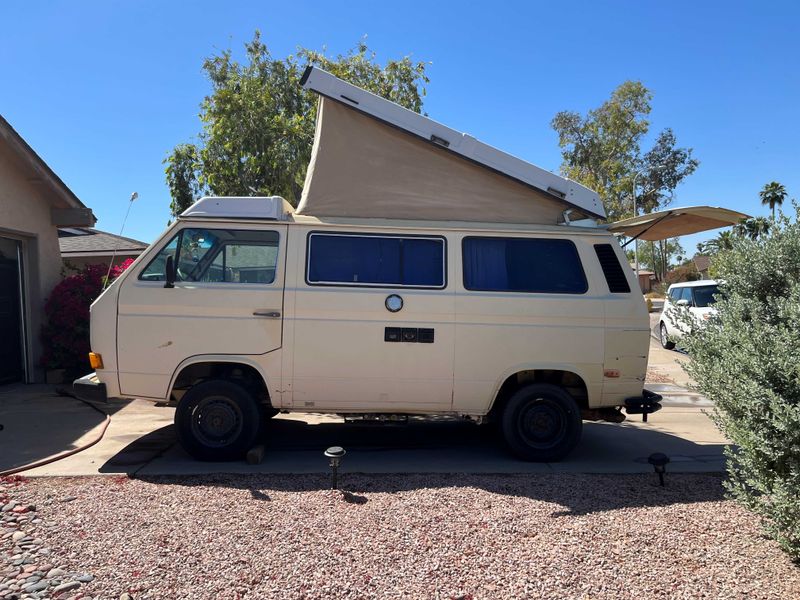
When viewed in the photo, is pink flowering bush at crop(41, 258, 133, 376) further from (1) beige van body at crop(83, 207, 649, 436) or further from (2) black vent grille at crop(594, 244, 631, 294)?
(2) black vent grille at crop(594, 244, 631, 294)

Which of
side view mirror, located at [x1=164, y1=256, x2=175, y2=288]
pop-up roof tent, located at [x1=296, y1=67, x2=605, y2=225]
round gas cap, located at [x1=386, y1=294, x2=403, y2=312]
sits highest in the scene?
pop-up roof tent, located at [x1=296, y1=67, x2=605, y2=225]

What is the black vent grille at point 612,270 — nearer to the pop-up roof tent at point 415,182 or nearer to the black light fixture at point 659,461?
the pop-up roof tent at point 415,182

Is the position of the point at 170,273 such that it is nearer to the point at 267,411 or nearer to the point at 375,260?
the point at 267,411

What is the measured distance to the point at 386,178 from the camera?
567cm

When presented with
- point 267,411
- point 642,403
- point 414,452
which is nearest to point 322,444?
point 267,411

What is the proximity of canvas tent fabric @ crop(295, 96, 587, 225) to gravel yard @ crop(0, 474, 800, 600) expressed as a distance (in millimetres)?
2598

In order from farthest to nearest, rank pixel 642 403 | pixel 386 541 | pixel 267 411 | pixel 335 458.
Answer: pixel 267 411, pixel 642 403, pixel 335 458, pixel 386 541

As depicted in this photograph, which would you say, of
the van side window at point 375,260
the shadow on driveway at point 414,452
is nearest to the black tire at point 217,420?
the shadow on driveway at point 414,452

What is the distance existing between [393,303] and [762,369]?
3.02m

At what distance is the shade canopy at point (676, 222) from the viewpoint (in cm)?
567

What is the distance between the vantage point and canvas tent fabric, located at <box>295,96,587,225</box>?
222 inches

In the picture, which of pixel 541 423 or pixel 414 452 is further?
pixel 414 452

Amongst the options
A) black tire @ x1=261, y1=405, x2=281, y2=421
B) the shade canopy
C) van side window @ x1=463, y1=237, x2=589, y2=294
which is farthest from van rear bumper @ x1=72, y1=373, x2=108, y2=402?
the shade canopy

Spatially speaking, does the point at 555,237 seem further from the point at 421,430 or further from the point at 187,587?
the point at 187,587
